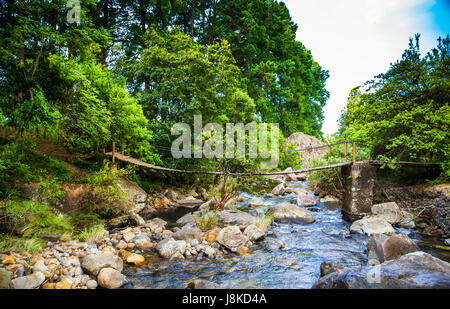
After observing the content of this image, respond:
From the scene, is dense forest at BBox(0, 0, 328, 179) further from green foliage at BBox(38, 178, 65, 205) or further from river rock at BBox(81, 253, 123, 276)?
river rock at BBox(81, 253, 123, 276)

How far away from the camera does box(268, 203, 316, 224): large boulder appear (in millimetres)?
6516

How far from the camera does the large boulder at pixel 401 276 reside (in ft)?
7.25

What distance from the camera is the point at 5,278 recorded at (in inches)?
103

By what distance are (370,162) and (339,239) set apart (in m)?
2.50

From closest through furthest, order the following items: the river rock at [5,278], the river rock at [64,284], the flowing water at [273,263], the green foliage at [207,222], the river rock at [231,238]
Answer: the river rock at [5,278] < the river rock at [64,284] < the flowing water at [273,263] < the river rock at [231,238] < the green foliage at [207,222]

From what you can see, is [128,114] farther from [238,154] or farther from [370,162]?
[370,162]

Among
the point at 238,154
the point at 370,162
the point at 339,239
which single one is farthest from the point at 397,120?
the point at 238,154

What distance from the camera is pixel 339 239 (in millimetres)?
5156

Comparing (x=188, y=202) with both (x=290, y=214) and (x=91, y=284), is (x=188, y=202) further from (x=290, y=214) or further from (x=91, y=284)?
(x=91, y=284)

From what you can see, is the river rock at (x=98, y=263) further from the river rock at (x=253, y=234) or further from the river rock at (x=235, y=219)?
the river rock at (x=235, y=219)

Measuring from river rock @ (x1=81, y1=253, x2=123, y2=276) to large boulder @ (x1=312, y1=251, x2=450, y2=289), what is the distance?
2948 millimetres

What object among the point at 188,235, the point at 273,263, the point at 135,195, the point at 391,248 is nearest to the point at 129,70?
the point at 135,195

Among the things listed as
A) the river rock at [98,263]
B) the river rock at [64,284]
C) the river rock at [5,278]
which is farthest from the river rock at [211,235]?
the river rock at [5,278]

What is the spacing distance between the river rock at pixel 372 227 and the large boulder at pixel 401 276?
9.77ft
